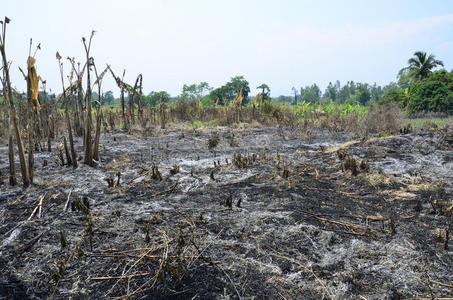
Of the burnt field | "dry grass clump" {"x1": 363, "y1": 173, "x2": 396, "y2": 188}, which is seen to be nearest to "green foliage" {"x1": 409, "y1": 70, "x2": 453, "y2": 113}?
the burnt field

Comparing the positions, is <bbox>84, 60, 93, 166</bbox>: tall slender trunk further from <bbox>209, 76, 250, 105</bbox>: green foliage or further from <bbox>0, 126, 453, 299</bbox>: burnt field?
<bbox>209, 76, 250, 105</bbox>: green foliage

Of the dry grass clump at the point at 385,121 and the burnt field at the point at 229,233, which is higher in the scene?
the dry grass clump at the point at 385,121

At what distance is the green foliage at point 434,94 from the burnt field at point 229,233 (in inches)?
539

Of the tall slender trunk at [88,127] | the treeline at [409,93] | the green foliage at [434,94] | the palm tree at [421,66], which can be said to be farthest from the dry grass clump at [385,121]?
the palm tree at [421,66]

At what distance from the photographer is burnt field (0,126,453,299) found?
68.2 inches

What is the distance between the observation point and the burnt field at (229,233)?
68.2 inches

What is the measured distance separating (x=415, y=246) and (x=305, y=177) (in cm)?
192

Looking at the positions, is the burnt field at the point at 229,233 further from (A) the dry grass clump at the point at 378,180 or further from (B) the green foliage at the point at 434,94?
(B) the green foliage at the point at 434,94

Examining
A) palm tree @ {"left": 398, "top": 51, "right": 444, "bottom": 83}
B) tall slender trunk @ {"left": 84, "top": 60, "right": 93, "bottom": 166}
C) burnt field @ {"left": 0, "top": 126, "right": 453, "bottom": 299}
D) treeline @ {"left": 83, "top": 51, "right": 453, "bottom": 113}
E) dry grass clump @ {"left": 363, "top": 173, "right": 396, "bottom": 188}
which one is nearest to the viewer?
burnt field @ {"left": 0, "top": 126, "right": 453, "bottom": 299}

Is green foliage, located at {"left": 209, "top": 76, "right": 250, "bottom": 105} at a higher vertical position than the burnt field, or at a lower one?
higher

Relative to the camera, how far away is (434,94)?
52.0 ft

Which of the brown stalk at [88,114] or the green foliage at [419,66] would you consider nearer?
the brown stalk at [88,114]

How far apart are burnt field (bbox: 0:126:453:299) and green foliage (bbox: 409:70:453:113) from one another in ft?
44.9

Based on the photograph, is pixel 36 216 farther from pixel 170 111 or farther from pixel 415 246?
pixel 170 111
